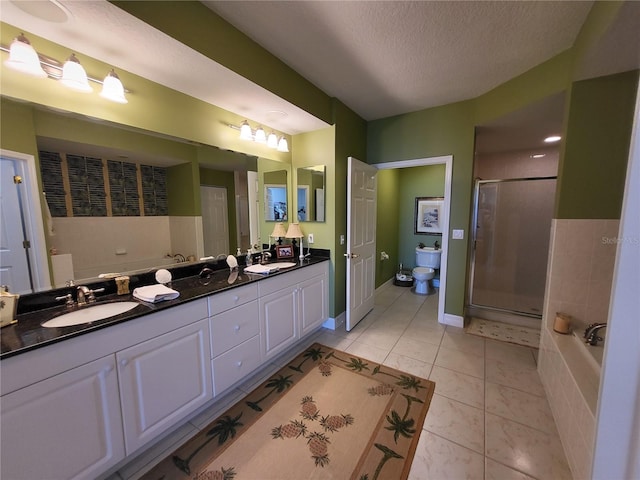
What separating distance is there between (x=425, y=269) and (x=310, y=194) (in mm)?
2428

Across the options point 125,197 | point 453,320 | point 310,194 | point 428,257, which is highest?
point 310,194

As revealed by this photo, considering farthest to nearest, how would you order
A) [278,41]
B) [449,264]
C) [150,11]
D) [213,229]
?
1. [449,264]
2. [213,229]
3. [278,41]
4. [150,11]

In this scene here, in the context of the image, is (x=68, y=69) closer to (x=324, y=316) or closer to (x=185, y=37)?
(x=185, y=37)

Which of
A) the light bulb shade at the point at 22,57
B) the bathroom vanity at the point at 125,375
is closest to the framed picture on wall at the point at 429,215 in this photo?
the bathroom vanity at the point at 125,375

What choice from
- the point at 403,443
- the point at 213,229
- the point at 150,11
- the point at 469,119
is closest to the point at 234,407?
the point at 403,443

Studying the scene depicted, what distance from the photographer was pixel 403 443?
1.51 metres

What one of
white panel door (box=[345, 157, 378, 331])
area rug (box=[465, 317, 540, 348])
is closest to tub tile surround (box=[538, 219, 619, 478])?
area rug (box=[465, 317, 540, 348])

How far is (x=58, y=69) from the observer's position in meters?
1.37

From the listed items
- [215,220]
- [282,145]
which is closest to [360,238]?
[282,145]

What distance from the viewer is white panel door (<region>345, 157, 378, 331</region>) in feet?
9.02

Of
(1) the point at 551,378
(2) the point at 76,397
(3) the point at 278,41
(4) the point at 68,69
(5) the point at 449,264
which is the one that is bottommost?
(1) the point at 551,378

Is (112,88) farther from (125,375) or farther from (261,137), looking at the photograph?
(125,375)

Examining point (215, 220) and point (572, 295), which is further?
point (215, 220)

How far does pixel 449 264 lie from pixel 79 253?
332 cm
